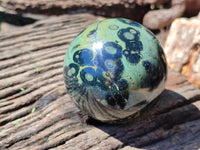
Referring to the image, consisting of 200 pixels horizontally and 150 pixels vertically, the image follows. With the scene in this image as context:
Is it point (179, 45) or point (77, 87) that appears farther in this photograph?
point (179, 45)

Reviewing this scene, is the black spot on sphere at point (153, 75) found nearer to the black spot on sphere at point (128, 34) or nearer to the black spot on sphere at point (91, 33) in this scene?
the black spot on sphere at point (128, 34)

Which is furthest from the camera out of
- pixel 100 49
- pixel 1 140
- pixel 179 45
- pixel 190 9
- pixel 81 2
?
pixel 81 2

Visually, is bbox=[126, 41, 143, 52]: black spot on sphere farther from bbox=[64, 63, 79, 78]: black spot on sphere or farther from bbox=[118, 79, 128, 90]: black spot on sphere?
bbox=[64, 63, 79, 78]: black spot on sphere

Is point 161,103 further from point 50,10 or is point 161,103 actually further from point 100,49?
point 50,10

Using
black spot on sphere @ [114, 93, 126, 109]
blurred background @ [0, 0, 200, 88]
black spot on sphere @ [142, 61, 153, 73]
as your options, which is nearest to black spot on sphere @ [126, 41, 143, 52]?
black spot on sphere @ [142, 61, 153, 73]

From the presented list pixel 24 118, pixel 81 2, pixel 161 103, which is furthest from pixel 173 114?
pixel 81 2

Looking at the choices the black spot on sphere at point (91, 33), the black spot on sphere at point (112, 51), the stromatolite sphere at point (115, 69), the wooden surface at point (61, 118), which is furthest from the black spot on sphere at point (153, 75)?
the wooden surface at point (61, 118)

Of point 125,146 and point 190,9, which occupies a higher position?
point 190,9
